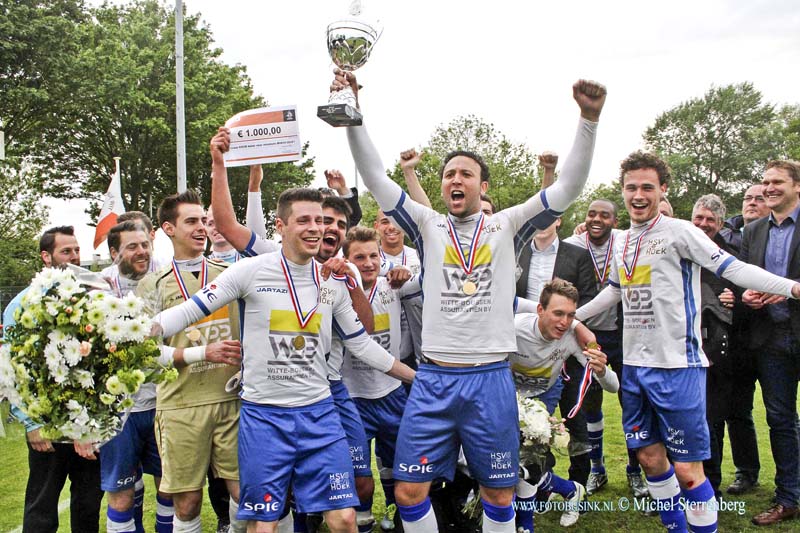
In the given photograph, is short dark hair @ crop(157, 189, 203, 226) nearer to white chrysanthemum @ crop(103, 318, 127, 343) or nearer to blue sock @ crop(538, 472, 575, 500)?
white chrysanthemum @ crop(103, 318, 127, 343)

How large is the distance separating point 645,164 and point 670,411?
182 cm

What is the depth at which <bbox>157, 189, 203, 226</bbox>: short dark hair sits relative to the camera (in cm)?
450

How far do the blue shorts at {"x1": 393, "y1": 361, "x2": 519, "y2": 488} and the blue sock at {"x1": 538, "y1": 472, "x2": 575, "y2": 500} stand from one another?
5.53 ft

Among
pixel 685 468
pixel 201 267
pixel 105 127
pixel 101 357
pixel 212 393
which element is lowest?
pixel 685 468

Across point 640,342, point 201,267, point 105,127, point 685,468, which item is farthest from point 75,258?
point 105,127

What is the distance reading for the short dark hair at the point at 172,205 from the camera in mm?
4498

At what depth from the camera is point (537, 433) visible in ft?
14.2

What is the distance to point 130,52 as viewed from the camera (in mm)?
24328

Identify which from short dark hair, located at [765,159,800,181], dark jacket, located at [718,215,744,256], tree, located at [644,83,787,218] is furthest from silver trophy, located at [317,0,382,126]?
tree, located at [644,83,787,218]

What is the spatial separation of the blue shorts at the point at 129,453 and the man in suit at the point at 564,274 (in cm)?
346

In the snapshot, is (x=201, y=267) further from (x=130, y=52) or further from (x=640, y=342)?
(x=130, y=52)

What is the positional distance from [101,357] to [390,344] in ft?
7.83

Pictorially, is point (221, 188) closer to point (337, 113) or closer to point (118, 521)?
point (337, 113)

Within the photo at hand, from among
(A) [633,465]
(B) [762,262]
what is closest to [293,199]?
(B) [762,262]
